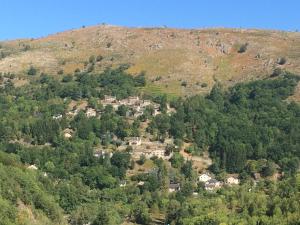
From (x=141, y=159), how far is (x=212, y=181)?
1682cm

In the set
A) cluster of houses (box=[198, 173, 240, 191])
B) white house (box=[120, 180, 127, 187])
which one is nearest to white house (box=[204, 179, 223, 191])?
cluster of houses (box=[198, 173, 240, 191])

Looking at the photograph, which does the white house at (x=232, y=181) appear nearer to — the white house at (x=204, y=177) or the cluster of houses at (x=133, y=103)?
the white house at (x=204, y=177)

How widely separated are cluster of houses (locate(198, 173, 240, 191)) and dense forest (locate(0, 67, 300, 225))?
1749 millimetres

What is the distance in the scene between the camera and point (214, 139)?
162 metres

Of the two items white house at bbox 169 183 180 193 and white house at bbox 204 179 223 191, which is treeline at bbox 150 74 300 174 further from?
white house at bbox 169 183 180 193

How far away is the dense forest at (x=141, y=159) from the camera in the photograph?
10500 centimetres

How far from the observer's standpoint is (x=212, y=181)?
466 ft

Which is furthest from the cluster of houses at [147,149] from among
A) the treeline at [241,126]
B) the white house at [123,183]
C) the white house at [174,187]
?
the white house at [174,187]

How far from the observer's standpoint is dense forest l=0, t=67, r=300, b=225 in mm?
105000

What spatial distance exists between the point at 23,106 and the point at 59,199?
54.5 metres

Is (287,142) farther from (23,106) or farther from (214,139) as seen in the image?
(23,106)

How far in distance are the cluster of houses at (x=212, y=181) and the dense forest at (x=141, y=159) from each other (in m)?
1.75

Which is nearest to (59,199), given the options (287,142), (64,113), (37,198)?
(37,198)

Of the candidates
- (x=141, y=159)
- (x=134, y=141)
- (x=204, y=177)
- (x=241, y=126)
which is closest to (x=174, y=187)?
(x=204, y=177)
